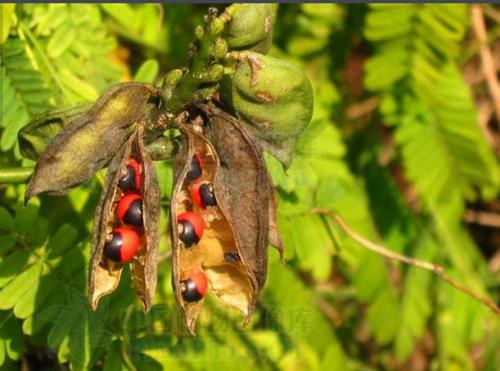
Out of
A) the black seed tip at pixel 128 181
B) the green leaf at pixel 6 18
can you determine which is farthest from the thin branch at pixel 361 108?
the black seed tip at pixel 128 181

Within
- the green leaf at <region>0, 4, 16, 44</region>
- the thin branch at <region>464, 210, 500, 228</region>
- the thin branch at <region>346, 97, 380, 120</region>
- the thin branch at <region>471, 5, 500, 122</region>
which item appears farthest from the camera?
the thin branch at <region>464, 210, 500, 228</region>

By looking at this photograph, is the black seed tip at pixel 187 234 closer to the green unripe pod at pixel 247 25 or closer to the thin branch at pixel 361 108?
the green unripe pod at pixel 247 25

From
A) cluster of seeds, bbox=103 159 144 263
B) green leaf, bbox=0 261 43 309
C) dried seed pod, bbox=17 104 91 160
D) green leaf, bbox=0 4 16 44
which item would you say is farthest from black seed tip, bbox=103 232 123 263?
green leaf, bbox=0 4 16 44

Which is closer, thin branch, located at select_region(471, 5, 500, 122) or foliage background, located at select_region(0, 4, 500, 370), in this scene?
foliage background, located at select_region(0, 4, 500, 370)

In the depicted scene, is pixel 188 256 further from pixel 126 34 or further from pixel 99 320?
pixel 126 34

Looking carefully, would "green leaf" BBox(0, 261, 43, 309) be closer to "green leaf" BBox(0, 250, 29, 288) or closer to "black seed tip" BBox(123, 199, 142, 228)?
"green leaf" BBox(0, 250, 29, 288)

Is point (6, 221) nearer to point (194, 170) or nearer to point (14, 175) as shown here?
point (14, 175)

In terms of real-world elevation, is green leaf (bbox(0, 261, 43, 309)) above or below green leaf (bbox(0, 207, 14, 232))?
below

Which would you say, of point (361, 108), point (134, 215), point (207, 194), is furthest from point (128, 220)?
point (361, 108)
